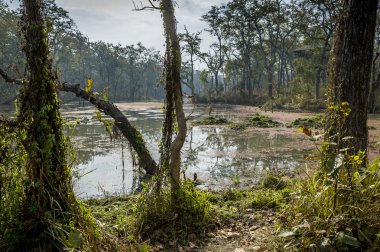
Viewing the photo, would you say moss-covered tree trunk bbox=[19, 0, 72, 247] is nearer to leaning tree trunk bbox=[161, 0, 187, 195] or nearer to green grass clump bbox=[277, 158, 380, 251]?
leaning tree trunk bbox=[161, 0, 187, 195]

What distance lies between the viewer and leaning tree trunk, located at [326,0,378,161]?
3.85 metres

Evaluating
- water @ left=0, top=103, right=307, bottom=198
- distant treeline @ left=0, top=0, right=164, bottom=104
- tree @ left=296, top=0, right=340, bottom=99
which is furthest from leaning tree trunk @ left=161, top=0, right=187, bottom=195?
distant treeline @ left=0, top=0, right=164, bottom=104

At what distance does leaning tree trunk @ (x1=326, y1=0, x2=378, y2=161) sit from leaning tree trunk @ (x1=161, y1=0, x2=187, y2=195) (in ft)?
6.45

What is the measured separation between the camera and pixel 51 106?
2.85 metres

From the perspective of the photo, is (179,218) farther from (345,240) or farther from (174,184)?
(345,240)

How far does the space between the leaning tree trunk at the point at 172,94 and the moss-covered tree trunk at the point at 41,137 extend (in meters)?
1.46

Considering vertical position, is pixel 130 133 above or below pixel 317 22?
below

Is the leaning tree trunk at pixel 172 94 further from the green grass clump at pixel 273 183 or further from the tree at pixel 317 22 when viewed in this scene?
the tree at pixel 317 22

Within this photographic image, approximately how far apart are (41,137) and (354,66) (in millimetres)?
3846

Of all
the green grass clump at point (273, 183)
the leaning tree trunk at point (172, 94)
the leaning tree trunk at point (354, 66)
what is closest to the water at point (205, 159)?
the green grass clump at point (273, 183)

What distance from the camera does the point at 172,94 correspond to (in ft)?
13.2

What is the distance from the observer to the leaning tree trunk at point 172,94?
3.88m

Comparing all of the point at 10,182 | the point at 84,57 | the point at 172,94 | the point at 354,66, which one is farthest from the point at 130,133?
the point at 84,57

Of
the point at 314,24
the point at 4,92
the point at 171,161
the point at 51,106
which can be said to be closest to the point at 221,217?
the point at 171,161
